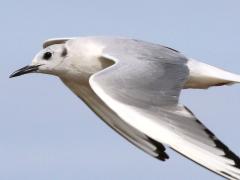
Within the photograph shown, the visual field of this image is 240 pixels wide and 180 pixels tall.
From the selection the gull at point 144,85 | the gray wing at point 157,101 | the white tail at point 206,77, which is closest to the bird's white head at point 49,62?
the gull at point 144,85

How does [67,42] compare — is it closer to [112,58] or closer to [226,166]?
[112,58]

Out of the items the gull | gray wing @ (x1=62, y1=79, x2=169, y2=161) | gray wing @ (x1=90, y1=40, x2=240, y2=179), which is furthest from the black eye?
gray wing @ (x1=90, y1=40, x2=240, y2=179)

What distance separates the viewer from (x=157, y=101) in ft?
33.4

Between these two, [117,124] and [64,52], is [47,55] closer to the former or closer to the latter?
[64,52]

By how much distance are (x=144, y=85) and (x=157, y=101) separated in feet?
1.12

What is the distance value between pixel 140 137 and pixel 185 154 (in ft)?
9.39

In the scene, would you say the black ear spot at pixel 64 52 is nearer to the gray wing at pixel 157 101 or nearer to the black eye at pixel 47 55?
the black eye at pixel 47 55

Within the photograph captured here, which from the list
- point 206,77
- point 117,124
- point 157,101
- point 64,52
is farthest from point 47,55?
point 157,101

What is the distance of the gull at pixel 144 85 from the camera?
31.1 feet

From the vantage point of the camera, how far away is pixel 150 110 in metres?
10.0

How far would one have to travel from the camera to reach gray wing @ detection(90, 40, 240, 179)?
30.7 ft

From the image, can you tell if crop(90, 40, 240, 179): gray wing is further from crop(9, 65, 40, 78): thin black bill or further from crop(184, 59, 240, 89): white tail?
crop(9, 65, 40, 78): thin black bill

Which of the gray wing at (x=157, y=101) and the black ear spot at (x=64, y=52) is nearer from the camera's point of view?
the gray wing at (x=157, y=101)

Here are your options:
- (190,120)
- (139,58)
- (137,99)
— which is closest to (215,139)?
(190,120)
